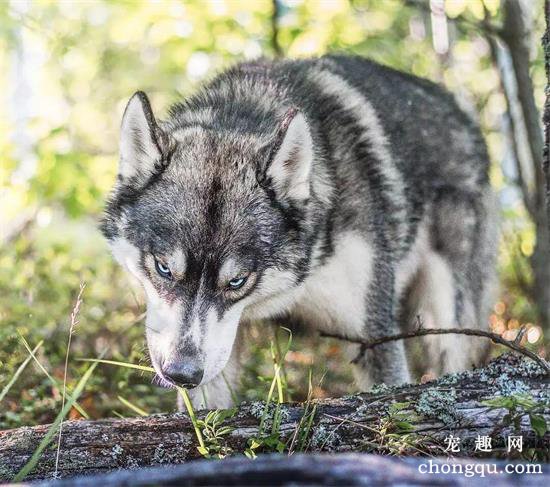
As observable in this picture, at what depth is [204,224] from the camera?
327cm

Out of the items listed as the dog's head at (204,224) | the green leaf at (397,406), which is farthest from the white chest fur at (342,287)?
the green leaf at (397,406)

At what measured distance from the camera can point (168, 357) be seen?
10.0ft

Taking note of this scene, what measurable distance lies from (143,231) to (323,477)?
2.16m

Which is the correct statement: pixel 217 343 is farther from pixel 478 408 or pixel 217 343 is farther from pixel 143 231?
pixel 478 408

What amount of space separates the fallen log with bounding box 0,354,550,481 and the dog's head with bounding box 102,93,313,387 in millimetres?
333

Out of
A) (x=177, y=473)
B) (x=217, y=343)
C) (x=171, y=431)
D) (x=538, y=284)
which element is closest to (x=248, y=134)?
(x=217, y=343)

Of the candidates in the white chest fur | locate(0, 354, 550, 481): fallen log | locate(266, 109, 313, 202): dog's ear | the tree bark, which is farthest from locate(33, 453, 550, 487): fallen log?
the tree bark

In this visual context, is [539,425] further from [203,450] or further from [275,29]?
[275,29]

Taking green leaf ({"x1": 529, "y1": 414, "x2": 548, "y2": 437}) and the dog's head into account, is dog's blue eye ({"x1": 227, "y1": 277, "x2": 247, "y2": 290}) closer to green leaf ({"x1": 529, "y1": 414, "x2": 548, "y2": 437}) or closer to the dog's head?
the dog's head

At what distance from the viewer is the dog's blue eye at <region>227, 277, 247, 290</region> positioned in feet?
10.9

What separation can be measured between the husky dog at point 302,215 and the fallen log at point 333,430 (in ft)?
1.11

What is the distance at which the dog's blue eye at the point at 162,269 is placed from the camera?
332 centimetres

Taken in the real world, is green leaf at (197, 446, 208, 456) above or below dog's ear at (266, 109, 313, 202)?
below

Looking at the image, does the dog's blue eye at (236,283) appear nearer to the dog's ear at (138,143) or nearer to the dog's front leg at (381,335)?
the dog's ear at (138,143)
